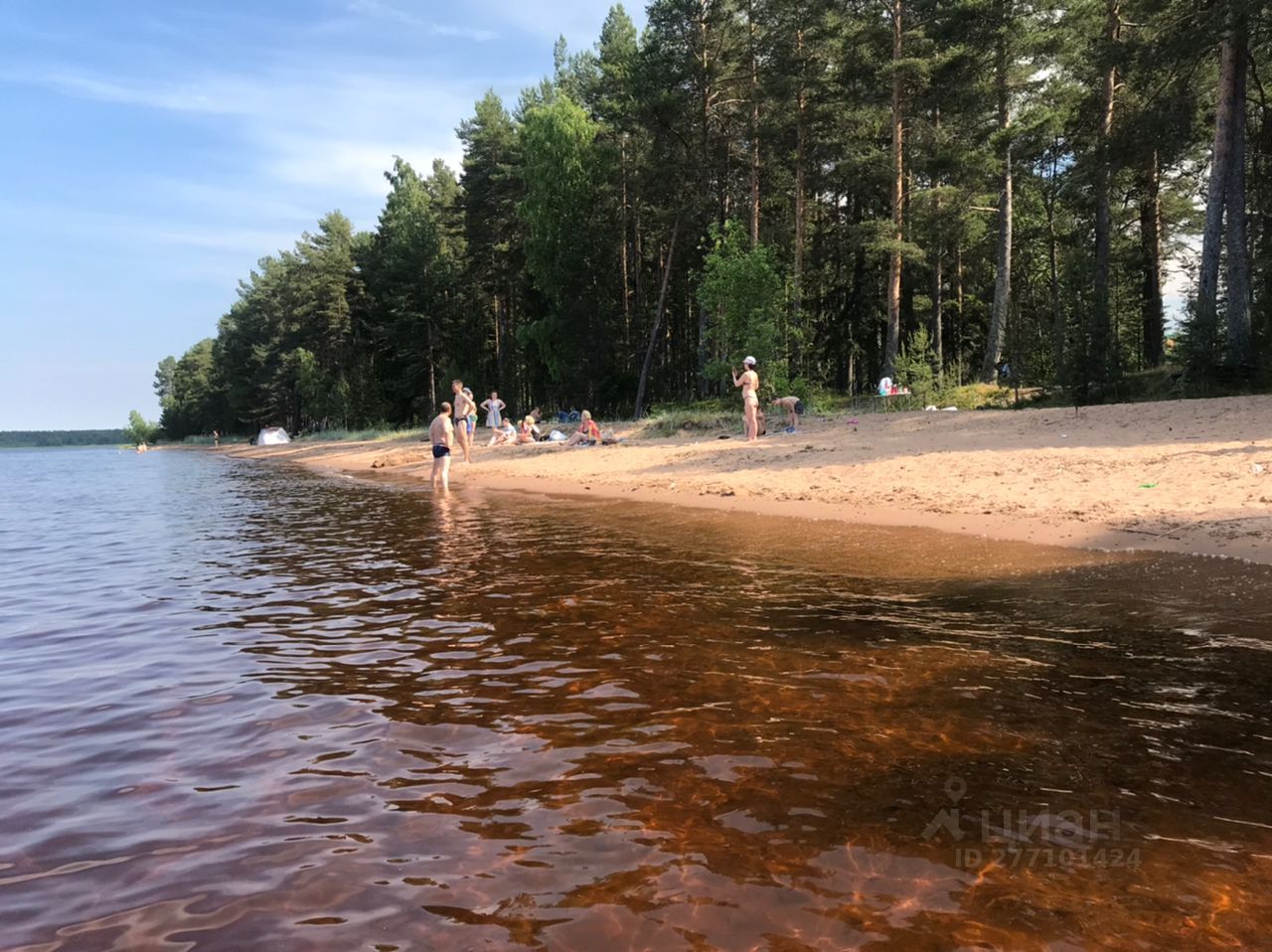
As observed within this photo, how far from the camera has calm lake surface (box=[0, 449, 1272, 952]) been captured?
291 centimetres

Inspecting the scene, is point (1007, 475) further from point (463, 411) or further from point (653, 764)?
point (463, 411)

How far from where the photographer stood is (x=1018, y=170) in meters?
29.1

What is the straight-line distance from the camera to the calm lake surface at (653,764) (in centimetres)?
291

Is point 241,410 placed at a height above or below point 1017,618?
above

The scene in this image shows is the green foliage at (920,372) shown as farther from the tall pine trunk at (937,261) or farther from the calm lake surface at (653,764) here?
the calm lake surface at (653,764)

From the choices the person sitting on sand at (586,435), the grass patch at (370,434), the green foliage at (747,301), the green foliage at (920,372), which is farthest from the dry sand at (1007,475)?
the grass patch at (370,434)

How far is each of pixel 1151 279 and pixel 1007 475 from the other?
22.3 meters

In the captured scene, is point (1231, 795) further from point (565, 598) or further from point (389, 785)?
point (565, 598)

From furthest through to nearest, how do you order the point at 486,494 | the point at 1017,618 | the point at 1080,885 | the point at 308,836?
the point at 486,494
the point at 1017,618
the point at 308,836
the point at 1080,885

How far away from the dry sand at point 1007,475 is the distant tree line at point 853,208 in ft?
13.7

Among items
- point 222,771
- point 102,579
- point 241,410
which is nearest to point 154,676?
point 222,771

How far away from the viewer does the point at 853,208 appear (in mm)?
43250

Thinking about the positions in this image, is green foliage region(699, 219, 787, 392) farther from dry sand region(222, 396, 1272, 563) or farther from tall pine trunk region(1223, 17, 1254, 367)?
tall pine trunk region(1223, 17, 1254, 367)

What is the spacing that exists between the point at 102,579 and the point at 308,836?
8260 mm
